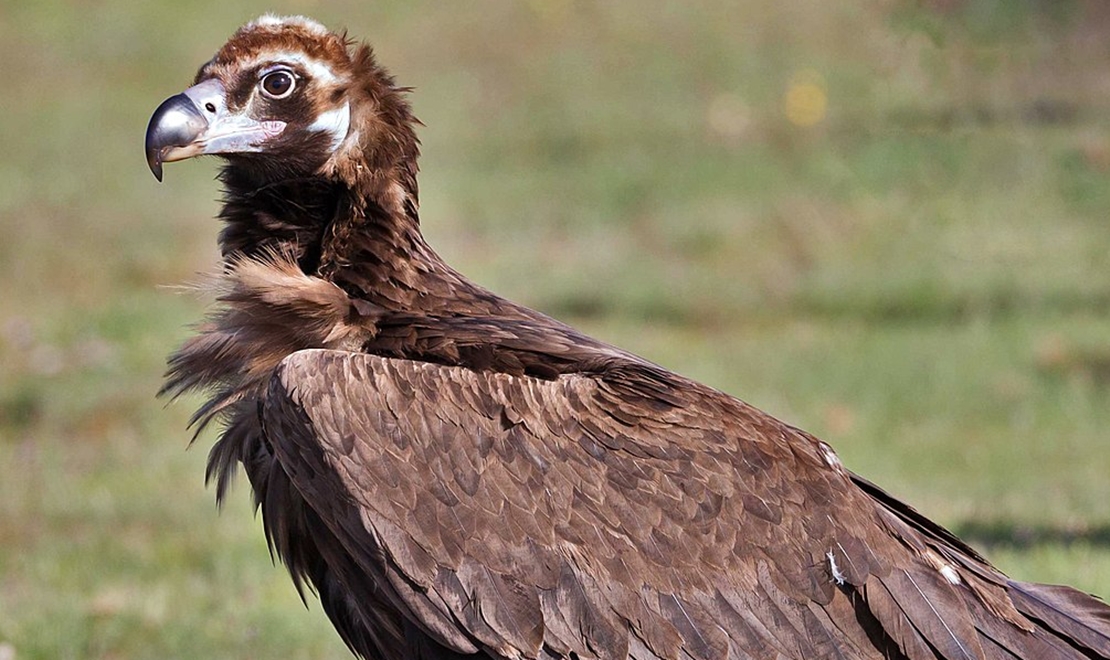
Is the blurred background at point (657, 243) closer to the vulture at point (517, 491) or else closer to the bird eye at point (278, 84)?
the vulture at point (517, 491)

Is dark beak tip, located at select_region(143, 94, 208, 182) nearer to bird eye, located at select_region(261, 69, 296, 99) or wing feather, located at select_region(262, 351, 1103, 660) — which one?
bird eye, located at select_region(261, 69, 296, 99)

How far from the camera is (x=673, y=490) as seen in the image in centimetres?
438

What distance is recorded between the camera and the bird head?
4758 mm

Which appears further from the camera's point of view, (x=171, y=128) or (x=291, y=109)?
(x=291, y=109)

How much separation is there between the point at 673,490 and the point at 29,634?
120 inches

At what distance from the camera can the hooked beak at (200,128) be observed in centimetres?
459

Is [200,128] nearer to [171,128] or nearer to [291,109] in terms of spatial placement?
[171,128]

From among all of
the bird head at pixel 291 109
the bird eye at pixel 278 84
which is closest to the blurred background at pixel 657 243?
the bird head at pixel 291 109

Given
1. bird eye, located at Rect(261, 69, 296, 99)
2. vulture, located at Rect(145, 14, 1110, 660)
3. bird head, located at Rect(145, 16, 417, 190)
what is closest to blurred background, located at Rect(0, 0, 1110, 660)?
vulture, located at Rect(145, 14, 1110, 660)

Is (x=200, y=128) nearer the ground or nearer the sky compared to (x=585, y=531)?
nearer the sky

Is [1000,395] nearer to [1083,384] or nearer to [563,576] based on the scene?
[1083,384]

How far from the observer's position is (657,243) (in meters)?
15.3

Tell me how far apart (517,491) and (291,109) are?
49.9 inches

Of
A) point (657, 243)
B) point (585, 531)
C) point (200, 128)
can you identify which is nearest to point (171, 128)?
point (200, 128)
